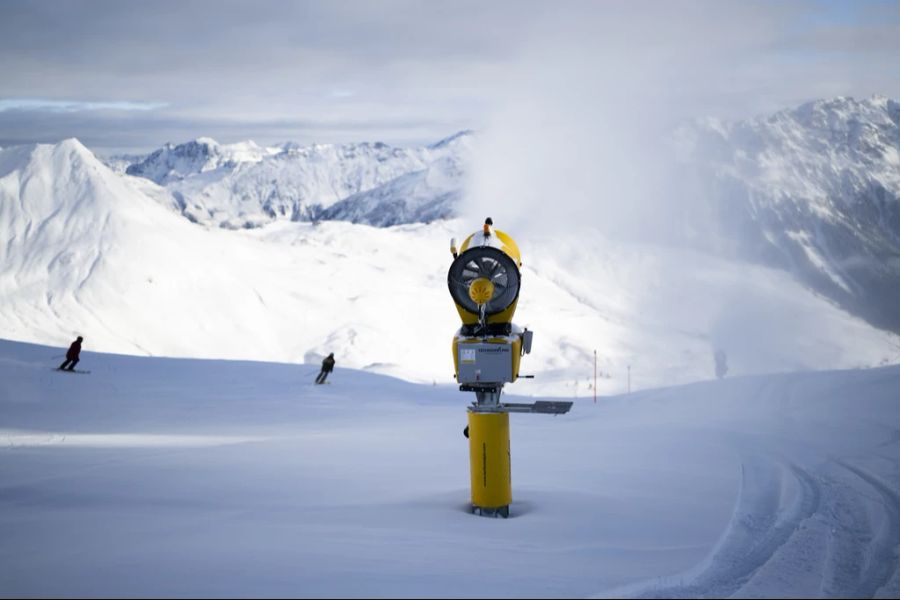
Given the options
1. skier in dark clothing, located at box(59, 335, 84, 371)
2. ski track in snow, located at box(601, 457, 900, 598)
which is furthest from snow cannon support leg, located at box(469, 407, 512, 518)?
skier in dark clothing, located at box(59, 335, 84, 371)

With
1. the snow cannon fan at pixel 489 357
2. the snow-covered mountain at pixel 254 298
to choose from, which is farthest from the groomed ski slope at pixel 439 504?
the snow-covered mountain at pixel 254 298

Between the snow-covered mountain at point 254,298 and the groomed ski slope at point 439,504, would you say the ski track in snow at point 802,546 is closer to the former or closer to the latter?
the groomed ski slope at point 439,504

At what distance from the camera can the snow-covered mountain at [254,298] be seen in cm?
6881

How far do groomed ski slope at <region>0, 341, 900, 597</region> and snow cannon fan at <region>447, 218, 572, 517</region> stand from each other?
1.68ft

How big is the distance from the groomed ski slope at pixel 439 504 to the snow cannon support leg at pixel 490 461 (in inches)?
12.8

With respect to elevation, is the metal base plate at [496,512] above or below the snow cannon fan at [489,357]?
below

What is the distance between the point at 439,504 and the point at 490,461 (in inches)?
46.2

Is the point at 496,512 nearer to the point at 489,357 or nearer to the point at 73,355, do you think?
the point at 489,357

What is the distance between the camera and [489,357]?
9594 mm

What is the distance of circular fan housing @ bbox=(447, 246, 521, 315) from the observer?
9930 mm

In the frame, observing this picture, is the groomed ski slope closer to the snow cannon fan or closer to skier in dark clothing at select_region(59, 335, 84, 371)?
the snow cannon fan

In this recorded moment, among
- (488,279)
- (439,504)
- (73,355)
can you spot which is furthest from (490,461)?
(73,355)

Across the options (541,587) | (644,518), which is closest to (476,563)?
(541,587)

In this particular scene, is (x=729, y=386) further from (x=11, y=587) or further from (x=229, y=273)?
(x=229, y=273)
